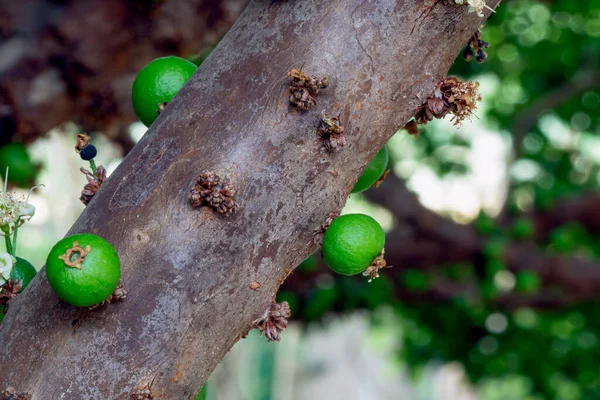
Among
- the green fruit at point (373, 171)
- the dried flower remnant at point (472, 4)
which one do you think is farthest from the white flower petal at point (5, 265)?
the dried flower remnant at point (472, 4)

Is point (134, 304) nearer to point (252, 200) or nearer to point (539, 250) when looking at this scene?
point (252, 200)

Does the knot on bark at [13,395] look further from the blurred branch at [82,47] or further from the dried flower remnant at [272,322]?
the blurred branch at [82,47]

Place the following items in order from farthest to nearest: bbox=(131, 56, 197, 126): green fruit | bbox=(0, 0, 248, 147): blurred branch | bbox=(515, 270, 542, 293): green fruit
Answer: bbox=(515, 270, 542, 293): green fruit, bbox=(0, 0, 248, 147): blurred branch, bbox=(131, 56, 197, 126): green fruit

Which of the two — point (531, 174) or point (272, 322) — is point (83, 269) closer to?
point (272, 322)

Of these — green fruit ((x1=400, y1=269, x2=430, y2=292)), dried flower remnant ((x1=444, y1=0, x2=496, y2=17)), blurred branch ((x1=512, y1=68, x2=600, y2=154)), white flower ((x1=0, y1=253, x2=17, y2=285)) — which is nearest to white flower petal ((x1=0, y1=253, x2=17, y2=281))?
white flower ((x1=0, y1=253, x2=17, y2=285))

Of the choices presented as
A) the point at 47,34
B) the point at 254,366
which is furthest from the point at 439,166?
the point at 254,366

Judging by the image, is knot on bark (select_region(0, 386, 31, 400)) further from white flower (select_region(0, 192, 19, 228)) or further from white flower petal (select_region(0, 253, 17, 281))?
white flower (select_region(0, 192, 19, 228))
